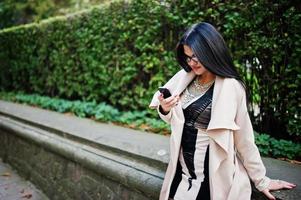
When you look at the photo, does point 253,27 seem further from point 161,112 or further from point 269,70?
point 161,112

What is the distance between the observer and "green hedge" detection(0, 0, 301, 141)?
11.1 ft

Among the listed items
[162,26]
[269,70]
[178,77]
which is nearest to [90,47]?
[162,26]

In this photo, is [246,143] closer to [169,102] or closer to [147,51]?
[169,102]

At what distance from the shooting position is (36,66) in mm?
8961

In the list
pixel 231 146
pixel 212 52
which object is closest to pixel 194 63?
pixel 212 52

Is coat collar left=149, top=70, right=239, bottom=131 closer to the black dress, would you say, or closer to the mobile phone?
the black dress

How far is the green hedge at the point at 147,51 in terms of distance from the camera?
338 cm

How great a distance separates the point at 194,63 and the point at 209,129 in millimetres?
422

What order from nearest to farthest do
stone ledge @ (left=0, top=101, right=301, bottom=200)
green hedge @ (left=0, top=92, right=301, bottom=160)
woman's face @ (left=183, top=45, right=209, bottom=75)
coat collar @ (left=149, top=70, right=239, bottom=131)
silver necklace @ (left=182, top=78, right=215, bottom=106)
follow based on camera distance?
coat collar @ (left=149, top=70, right=239, bottom=131)
woman's face @ (left=183, top=45, right=209, bottom=75)
silver necklace @ (left=182, top=78, right=215, bottom=106)
stone ledge @ (left=0, top=101, right=301, bottom=200)
green hedge @ (left=0, top=92, right=301, bottom=160)

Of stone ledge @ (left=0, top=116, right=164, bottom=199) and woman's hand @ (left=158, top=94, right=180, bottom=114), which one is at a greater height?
woman's hand @ (left=158, top=94, right=180, bottom=114)

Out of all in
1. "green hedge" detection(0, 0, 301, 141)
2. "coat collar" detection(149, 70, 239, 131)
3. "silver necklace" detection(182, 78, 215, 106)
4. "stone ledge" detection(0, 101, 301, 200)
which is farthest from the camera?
"green hedge" detection(0, 0, 301, 141)

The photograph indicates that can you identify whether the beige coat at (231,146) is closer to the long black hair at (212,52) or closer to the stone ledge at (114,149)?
the long black hair at (212,52)

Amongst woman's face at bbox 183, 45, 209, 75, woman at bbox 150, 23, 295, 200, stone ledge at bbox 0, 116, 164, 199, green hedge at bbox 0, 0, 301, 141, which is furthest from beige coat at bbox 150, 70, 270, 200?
green hedge at bbox 0, 0, 301, 141

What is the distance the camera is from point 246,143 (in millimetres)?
1945
